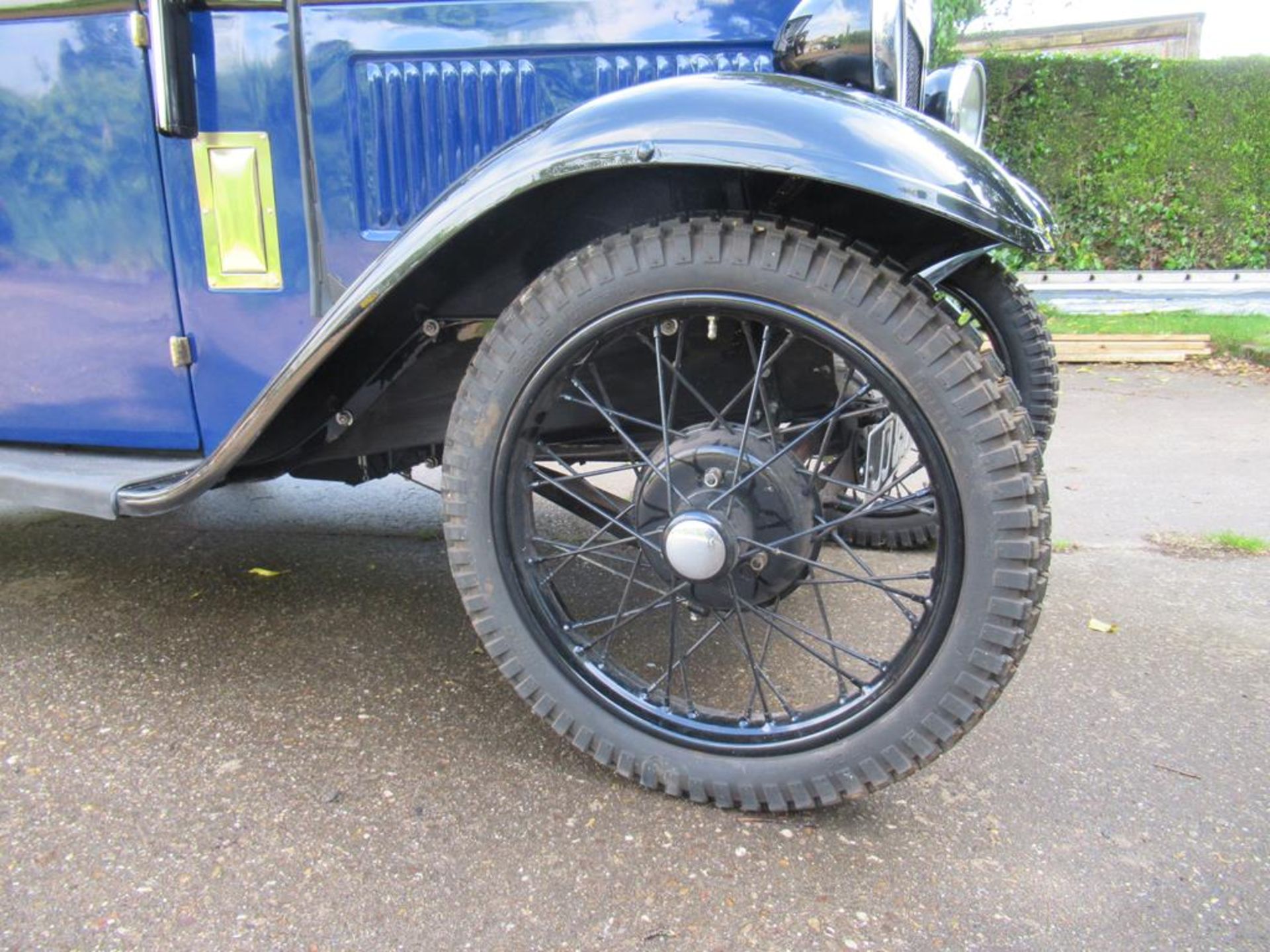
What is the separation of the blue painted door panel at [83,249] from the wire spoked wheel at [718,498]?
1065 millimetres

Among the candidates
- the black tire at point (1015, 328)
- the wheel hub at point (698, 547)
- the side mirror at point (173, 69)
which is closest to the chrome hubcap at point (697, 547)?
the wheel hub at point (698, 547)

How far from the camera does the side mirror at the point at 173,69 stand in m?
1.91

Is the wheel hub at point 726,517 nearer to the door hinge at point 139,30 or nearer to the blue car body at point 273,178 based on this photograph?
the blue car body at point 273,178

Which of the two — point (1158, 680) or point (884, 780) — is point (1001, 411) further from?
point (1158, 680)

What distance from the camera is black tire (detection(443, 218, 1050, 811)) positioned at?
1417 mm

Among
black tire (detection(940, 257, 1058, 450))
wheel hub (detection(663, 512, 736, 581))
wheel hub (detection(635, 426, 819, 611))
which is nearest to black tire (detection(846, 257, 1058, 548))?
black tire (detection(940, 257, 1058, 450))

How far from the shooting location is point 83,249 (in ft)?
7.22

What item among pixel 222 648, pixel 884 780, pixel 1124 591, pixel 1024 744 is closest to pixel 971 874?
pixel 884 780

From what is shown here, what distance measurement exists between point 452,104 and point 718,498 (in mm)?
1113

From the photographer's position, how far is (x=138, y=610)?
2525 mm

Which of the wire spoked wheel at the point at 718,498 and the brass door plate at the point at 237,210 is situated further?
the brass door plate at the point at 237,210

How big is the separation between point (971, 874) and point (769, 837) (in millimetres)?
335

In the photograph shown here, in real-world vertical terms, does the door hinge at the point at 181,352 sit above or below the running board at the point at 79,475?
above

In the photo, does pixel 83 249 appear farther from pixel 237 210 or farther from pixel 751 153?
pixel 751 153
